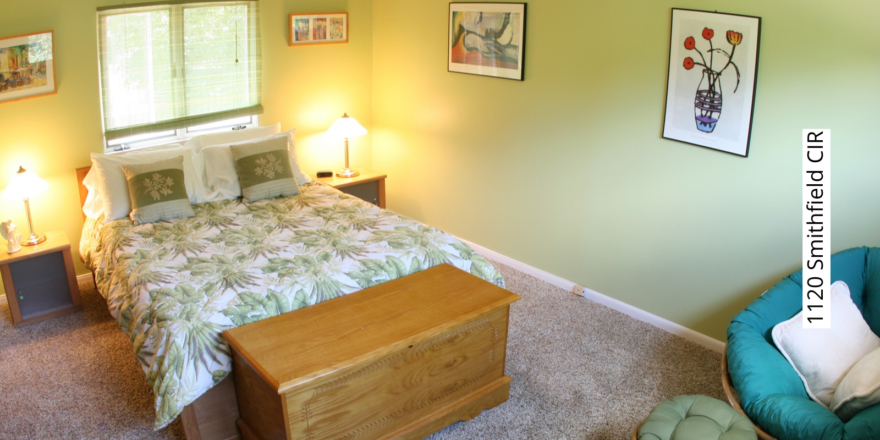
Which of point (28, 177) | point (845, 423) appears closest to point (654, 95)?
point (845, 423)

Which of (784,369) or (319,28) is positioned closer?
(784,369)

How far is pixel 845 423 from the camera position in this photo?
2.39m

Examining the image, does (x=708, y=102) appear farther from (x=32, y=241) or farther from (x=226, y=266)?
(x=32, y=241)

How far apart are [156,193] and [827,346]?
358cm

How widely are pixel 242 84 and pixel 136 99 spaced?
29.4 inches

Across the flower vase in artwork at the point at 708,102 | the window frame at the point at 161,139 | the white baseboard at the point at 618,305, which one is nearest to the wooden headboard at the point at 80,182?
the window frame at the point at 161,139

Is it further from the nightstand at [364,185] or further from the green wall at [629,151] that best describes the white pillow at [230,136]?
the green wall at [629,151]

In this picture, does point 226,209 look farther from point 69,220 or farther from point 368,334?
point 368,334

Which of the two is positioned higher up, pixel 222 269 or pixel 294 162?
pixel 294 162

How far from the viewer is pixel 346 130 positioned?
5047 millimetres

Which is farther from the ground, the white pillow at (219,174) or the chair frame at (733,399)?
the white pillow at (219,174)

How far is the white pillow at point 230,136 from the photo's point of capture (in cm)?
439

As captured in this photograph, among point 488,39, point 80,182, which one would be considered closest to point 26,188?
point 80,182

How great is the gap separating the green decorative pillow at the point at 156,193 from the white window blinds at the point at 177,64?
0.54m
